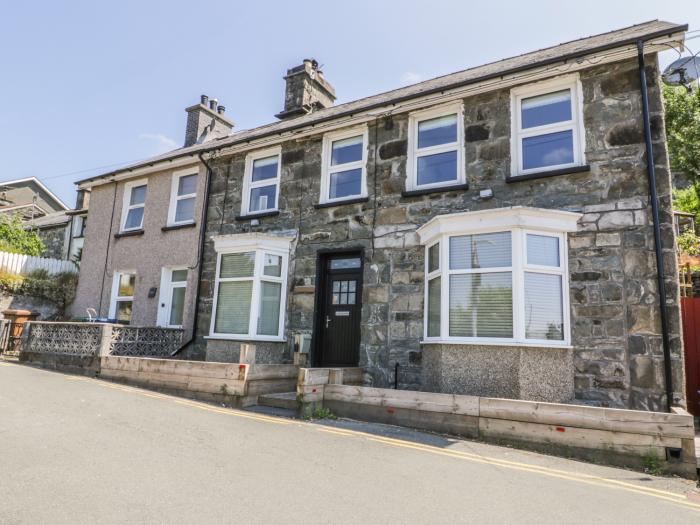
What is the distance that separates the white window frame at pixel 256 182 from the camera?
1140cm

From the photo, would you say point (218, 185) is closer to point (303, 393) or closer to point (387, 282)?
point (387, 282)

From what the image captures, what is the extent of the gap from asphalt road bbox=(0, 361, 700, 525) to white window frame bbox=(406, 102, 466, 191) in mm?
4918

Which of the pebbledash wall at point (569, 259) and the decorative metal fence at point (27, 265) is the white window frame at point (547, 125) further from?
the decorative metal fence at point (27, 265)

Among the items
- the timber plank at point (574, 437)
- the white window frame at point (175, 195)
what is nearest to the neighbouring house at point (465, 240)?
the white window frame at point (175, 195)

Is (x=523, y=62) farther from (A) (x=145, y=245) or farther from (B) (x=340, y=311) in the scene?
(A) (x=145, y=245)

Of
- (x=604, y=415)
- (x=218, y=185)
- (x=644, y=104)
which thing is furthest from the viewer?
(x=218, y=185)

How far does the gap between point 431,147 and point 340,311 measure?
386 cm

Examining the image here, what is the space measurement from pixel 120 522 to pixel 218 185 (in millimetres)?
10142

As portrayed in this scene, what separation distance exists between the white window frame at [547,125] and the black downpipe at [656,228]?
90cm

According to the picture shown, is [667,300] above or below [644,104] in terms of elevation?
below

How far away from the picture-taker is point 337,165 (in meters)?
10.7

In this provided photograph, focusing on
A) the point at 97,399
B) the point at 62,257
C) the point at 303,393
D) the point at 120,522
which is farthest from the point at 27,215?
the point at 120,522

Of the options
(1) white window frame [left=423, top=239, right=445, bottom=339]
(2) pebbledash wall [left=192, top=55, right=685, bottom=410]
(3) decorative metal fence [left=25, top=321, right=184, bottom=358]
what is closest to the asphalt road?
(2) pebbledash wall [left=192, top=55, right=685, bottom=410]

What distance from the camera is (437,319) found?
8.15 meters
